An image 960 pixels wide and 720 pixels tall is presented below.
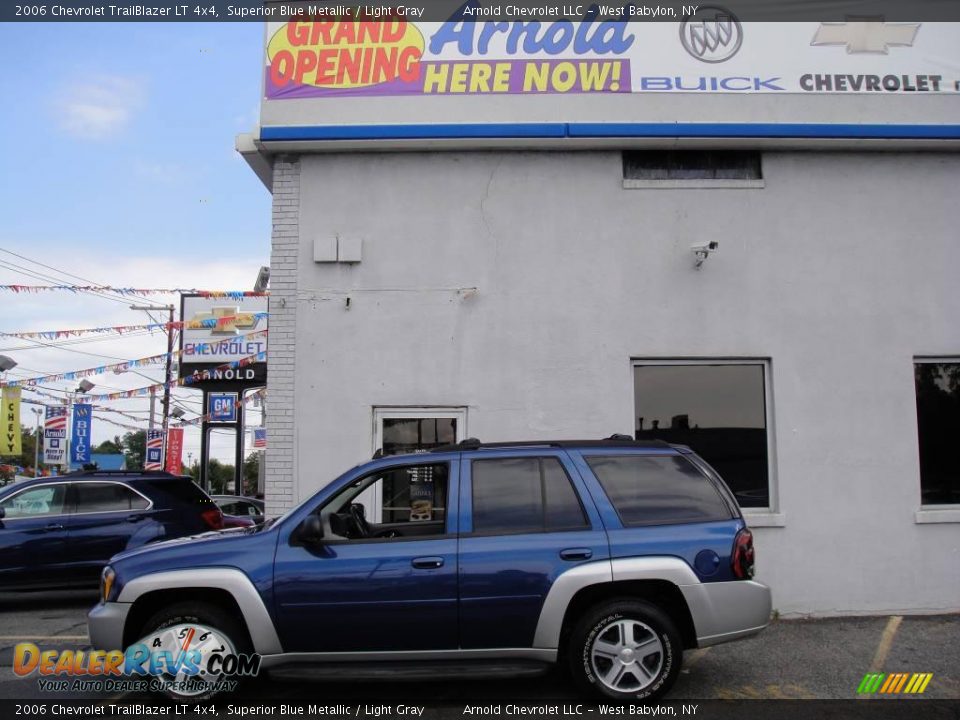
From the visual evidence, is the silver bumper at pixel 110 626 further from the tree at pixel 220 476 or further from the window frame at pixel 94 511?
the tree at pixel 220 476

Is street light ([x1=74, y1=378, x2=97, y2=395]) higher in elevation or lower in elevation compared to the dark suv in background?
higher

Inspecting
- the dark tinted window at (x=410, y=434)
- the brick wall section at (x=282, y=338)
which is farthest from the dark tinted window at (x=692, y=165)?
the brick wall section at (x=282, y=338)

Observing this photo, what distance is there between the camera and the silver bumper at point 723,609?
17.8ft

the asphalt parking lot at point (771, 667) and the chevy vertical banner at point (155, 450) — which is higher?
the chevy vertical banner at point (155, 450)

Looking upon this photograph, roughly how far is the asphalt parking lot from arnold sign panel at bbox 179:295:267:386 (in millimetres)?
18128

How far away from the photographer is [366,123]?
29.9 ft

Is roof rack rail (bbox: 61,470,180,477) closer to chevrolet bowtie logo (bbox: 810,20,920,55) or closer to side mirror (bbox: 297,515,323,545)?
side mirror (bbox: 297,515,323,545)

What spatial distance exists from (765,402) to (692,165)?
2743 millimetres

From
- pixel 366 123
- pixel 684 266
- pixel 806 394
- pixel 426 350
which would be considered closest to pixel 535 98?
pixel 366 123

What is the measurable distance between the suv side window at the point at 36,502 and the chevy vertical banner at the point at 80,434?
1793 cm

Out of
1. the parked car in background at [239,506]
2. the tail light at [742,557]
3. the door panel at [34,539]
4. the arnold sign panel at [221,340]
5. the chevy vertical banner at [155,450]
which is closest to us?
the tail light at [742,557]

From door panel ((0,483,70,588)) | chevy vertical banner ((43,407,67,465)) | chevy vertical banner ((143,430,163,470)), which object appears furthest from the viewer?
chevy vertical banner ((143,430,163,470))

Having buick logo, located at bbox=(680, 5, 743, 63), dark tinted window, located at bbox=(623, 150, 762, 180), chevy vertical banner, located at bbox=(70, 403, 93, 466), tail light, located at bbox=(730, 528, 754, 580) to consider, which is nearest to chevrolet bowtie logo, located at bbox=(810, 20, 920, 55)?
buick logo, located at bbox=(680, 5, 743, 63)

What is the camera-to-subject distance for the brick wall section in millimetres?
8648
